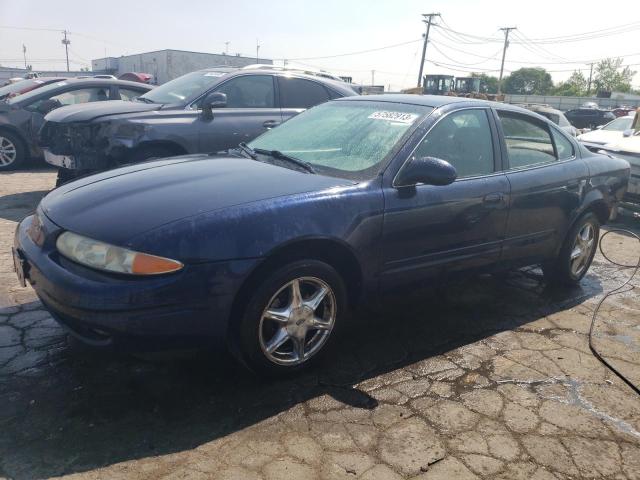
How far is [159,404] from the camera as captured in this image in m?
2.72

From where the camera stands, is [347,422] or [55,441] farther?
[347,422]

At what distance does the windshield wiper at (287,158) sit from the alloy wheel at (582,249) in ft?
8.53

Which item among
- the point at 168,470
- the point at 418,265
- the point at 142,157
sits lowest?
the point at 168,470

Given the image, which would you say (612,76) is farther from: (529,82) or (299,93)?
(299,93)

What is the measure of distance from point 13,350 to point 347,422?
2.04 meters

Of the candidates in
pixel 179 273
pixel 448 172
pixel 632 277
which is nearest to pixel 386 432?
pixel 179 273

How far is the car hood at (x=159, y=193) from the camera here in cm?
265

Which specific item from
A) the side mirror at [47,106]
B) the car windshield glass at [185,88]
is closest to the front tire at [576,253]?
the car windshield glass at [185,88]

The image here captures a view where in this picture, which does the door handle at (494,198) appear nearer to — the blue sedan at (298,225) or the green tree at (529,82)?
the blue sedan at (298,225)

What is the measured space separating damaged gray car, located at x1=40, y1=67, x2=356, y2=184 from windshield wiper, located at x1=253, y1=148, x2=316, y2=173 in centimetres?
226

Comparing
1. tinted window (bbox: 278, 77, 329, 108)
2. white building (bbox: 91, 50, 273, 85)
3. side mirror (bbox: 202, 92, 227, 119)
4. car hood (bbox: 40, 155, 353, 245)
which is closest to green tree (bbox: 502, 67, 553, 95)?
white building (bbox: 91, 50, 273, 85)

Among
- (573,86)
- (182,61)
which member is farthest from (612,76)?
(182,61)

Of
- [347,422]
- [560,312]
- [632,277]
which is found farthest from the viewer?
[632,277]

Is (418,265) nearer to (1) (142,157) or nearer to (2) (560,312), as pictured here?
(2) (560,312)
